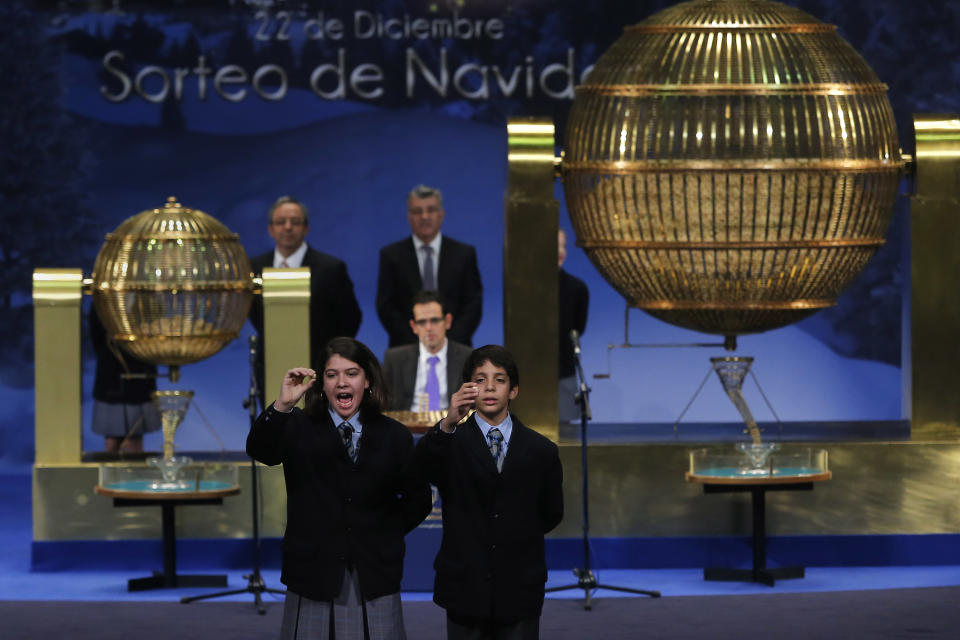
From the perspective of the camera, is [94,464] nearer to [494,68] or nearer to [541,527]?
[541,527]

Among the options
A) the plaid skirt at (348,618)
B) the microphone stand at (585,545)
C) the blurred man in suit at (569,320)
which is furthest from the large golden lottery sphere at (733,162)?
the plaid skirt at (348,618)

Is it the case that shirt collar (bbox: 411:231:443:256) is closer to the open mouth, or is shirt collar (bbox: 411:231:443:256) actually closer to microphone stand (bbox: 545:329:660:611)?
microphone stand (bbox: 545:329:660:611)

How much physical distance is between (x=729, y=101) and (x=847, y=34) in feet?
16.4

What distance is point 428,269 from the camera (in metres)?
9.97

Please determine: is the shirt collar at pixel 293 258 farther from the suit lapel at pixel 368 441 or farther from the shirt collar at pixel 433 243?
the suit lapel at pixel 368 441

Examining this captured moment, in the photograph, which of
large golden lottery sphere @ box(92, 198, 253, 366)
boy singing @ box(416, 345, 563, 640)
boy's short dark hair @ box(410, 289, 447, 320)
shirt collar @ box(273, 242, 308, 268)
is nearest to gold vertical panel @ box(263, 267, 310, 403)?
large golden lottery sphere @ box(92, 198, 253, 366)

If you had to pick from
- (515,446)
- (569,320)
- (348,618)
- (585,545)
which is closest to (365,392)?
(515,446)

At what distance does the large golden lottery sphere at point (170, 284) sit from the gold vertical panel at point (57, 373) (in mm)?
177

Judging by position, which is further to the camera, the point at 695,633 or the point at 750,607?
the point at 750,607

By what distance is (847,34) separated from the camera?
13.5 m

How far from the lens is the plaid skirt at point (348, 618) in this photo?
17.9 ft

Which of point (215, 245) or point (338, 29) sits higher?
point (338, 29)

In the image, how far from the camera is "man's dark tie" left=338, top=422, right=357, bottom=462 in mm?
5527

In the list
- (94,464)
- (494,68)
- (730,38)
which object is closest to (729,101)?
(730,38)
